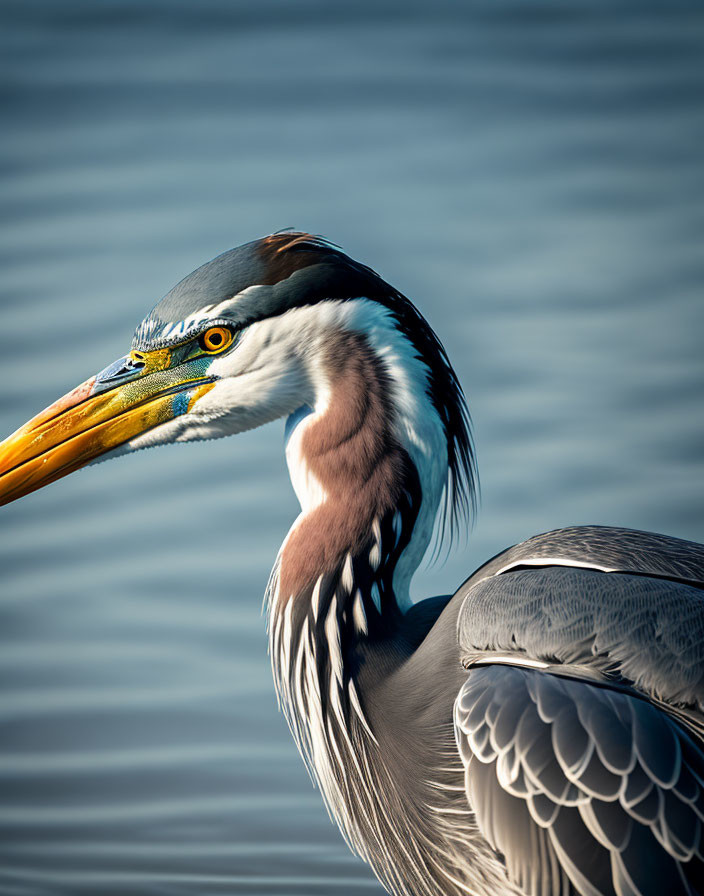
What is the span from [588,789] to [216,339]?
3.41 feet

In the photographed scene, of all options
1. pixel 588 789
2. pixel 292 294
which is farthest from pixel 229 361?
pixel 588 789

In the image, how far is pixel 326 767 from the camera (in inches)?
75.2

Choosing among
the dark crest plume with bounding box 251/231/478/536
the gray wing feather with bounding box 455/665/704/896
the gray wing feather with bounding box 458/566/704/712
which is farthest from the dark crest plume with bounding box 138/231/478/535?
the gray wing feather with bounding box 455/665/704/896

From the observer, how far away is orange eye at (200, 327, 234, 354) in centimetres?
191

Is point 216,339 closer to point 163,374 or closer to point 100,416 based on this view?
point 163,374

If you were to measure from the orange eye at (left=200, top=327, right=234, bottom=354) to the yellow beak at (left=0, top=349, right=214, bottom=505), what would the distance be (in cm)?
3

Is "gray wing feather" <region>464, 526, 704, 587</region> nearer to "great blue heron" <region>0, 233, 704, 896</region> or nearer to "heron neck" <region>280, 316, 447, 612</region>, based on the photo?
"great blue heron" <region>0, 233, 704, 896</region>

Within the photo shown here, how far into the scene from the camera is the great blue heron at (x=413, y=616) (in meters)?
1.51

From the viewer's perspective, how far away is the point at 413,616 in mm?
1989

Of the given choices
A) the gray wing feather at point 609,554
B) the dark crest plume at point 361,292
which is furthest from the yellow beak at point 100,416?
the gray wing feather at point 609,554

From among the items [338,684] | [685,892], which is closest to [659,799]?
[685,892]

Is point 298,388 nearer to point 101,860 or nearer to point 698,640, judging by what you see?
point 698,640

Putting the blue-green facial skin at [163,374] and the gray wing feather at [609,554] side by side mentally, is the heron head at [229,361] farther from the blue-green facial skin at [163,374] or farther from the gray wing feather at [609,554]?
the gray wing feather at [609,554]

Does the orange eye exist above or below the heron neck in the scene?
above
